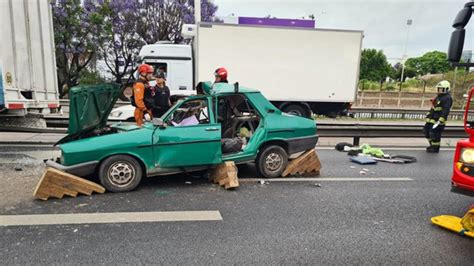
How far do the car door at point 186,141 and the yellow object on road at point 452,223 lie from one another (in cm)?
293

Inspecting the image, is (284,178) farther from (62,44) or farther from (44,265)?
(62,44)

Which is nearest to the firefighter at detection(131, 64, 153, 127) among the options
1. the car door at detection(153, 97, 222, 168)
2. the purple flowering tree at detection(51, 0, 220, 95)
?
the car door at detection(153, 97, 222, 168)

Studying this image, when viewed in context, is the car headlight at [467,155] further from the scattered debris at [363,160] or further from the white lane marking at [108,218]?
the scattered debris at [363,160]

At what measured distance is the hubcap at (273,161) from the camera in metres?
5.57

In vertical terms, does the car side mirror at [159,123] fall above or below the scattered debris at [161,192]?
above

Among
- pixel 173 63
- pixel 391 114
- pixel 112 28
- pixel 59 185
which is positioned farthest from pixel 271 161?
pixel 112 28

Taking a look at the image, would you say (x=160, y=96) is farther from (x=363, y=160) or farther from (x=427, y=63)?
(x=427, y=63)

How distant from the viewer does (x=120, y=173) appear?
4.64 m

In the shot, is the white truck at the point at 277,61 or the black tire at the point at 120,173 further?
the white truck at the point at 277,61

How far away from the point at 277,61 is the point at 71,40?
532 inches

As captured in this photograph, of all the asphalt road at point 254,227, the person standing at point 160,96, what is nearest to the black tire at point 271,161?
the asphalt road at point 254,227

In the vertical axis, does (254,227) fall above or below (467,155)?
below

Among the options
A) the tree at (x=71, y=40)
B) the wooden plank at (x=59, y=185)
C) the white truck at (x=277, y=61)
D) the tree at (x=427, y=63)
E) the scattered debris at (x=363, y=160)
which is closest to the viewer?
the wooden plank at (x=59, y=185)

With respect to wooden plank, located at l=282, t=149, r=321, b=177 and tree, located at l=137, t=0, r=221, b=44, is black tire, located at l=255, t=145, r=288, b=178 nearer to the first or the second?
wooden plank, located at l=282, t=149, r=321, b=177
